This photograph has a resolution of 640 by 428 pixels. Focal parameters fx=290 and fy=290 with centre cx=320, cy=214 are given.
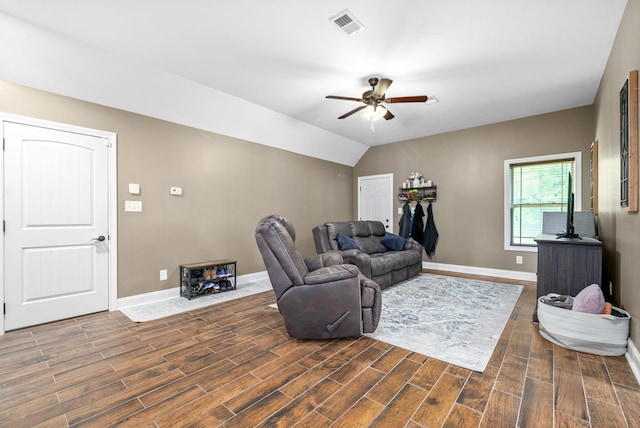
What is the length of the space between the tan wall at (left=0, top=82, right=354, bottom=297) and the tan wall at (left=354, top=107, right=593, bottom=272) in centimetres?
281

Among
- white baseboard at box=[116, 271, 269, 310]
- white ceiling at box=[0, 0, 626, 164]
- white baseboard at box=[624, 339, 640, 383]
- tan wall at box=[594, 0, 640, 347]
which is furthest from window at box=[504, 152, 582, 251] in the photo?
white baseboard at box=[116, 271, 269, 310]

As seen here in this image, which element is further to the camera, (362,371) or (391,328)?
(391,328)

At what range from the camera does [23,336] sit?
2.73 meters

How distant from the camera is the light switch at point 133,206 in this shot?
357cm

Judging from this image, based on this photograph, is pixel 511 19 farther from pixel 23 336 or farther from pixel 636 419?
pixel 23 336

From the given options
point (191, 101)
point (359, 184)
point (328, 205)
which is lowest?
point (328, 205)

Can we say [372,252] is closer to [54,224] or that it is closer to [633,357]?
[633,357]

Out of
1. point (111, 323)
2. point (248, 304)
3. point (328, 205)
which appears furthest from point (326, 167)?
point (111, 323)

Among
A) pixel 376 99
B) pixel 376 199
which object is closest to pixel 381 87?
pixel 376 99

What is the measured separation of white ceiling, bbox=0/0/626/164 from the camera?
93.4 inches

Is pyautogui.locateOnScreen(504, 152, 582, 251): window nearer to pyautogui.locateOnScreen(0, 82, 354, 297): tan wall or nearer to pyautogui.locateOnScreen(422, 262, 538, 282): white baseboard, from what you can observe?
pyautogui.locateOnScreen(422, 262, 538, 282): white baseboard

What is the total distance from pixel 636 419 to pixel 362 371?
4.87ft

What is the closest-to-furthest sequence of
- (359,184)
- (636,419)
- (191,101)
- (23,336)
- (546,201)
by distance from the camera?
(636,419)
(23,336)
(191,101)
(546,201)
(359,184)

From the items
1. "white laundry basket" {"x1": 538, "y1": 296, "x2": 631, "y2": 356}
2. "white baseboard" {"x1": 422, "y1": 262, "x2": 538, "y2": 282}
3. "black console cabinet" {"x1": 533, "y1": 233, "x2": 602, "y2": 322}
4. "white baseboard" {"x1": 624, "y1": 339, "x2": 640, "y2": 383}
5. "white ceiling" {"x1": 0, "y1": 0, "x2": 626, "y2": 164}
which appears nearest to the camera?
"white baseboard" {"x1": 624, "y1": 339, "x2": 640, "y2": 383}
